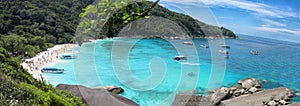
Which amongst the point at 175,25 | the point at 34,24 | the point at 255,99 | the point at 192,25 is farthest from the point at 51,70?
the point at 192,25

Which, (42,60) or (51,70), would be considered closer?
(51,70)

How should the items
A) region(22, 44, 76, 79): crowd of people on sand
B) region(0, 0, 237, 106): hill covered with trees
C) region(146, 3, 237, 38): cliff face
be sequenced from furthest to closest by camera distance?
region(0, 0, 237, 106): hill covered with trees < region(22, 44, 76, 79): crowd of people on sand < region(146, 3, 237, 38): cliff face

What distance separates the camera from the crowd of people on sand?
13.6m

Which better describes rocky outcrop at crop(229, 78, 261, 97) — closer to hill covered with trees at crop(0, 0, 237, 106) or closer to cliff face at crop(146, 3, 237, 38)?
hill covered with trees at crop(0, 0, 237, 106)

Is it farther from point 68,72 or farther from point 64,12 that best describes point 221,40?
point 64,12

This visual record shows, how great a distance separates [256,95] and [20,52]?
542 inches

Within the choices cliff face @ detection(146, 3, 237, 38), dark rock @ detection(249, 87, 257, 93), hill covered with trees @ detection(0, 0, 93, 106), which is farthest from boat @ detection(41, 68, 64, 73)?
cliff face @ detection(146, 3, 237, 38)

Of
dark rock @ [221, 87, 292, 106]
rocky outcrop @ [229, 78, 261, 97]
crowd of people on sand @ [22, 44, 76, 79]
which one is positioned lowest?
rocky outcrop @ [229, 78, 261, 97]

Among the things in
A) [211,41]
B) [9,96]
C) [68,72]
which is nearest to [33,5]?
[68,72]

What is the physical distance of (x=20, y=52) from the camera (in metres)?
16.1

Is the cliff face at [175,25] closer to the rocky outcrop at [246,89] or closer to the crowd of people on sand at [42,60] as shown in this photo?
the rocky outcrop at [246,89]

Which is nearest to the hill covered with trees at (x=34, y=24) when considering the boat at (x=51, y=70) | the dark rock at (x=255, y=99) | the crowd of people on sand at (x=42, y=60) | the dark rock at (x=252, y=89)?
the crowd of people on sand at (x=42, y=60)

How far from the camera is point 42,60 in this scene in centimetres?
1594

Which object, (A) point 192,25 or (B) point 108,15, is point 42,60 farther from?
(B) point 108,15
